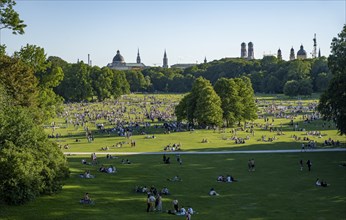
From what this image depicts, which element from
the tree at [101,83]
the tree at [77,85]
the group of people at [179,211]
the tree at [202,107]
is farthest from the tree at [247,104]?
the tree at [101,83]

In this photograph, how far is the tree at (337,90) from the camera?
3875cm

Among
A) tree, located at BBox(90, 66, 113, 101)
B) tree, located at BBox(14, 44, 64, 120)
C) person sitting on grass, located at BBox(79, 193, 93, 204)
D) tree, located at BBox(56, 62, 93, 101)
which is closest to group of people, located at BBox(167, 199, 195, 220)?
person sitting on grass, located at BBox(79, 193, 93, 204)

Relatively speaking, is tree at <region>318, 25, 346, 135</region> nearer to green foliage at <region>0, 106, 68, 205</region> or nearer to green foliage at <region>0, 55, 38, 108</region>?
green foliage at <region>0, 106, 68, 205</region>

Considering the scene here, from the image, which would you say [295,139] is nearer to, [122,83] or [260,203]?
[260,203]

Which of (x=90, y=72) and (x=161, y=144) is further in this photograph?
(x=90, y=72)

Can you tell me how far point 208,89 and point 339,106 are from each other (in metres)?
25.1

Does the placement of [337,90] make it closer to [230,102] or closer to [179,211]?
[179,211]

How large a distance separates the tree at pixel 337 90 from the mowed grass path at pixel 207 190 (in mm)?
3627

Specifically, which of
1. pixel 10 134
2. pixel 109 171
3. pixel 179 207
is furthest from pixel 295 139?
pixel 10 134

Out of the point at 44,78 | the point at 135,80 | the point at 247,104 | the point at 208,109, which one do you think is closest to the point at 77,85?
the point at 135,80

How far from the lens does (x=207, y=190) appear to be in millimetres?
27359

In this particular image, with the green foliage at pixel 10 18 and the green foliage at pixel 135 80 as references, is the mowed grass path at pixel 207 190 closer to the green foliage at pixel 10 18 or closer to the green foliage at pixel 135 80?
the green foliage at pixel 10 18

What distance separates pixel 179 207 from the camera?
76.3 feet

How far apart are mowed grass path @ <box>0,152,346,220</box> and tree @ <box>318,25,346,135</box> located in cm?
363
